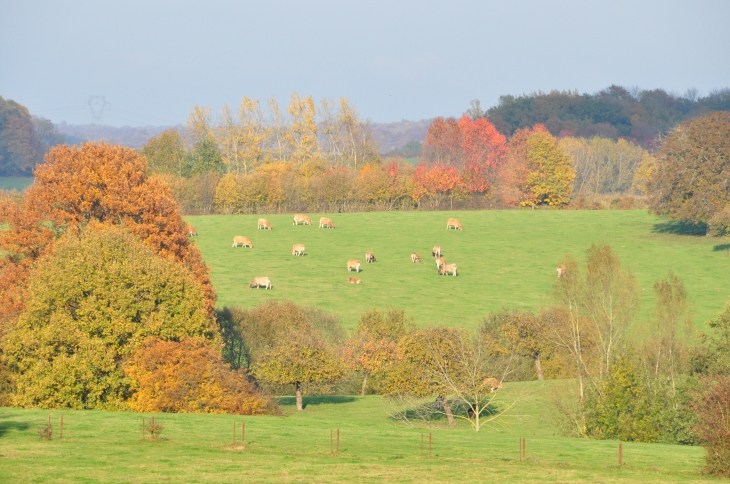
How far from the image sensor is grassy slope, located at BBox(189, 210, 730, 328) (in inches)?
A: 2687

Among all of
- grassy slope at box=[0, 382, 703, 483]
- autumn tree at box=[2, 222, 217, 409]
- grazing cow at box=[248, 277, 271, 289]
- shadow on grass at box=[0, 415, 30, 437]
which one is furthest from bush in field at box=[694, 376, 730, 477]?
grazing cow at box=[248, 277, 271, 289]

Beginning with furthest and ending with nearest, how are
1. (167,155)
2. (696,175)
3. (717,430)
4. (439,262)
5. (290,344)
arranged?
(167,155) < (696,175) < (439,262) < (290,344) < (717,430)

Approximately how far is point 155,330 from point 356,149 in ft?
367

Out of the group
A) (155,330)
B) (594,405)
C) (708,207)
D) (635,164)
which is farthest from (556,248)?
(635,164)

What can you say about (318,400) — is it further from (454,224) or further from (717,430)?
(454,224)

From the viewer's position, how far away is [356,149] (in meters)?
153

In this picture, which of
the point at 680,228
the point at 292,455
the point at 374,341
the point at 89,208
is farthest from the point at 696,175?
the point at 292,455

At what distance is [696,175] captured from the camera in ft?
285

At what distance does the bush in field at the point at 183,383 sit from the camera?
40.8m

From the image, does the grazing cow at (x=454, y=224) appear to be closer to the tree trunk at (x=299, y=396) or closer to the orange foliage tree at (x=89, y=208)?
the orange foliage tree at (x=89, y=208)

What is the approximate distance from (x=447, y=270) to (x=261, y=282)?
16.3 meters

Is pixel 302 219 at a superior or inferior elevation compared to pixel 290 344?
superior

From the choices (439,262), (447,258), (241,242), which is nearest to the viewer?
(439,262)

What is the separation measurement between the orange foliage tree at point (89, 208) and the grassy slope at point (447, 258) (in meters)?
13.9
